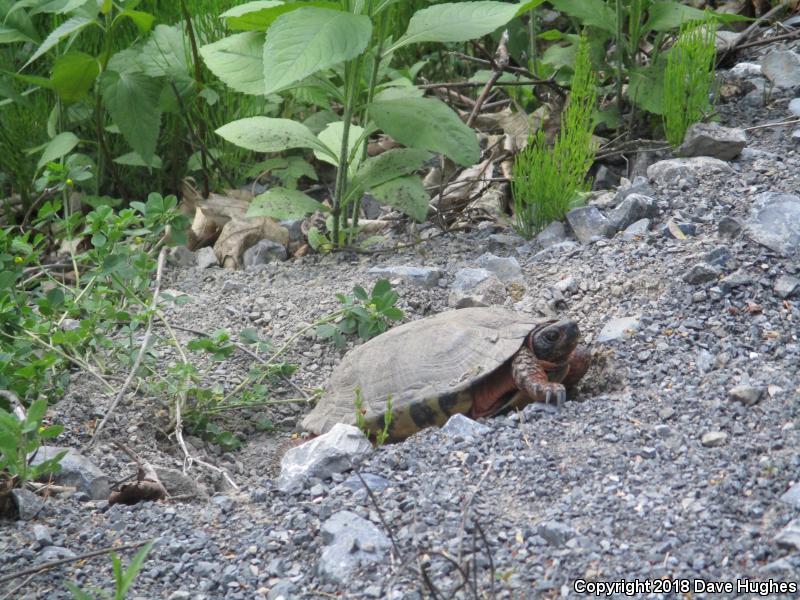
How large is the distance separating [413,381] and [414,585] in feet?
3.56

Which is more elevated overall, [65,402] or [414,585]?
[414,585]

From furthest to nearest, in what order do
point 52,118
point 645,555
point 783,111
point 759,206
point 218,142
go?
point 218,142 → point 52,118 → point 783,111 → point 759,206 → point 645,555

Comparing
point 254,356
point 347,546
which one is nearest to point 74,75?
point 254,356

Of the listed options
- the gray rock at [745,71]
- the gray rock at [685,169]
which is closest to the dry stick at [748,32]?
the gray rock at [745,71]

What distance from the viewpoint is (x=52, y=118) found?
4680 mm

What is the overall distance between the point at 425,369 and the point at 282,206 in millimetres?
1278

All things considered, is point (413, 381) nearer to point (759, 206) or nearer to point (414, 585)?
point (414, 585)

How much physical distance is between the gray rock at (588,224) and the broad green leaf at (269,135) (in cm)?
107

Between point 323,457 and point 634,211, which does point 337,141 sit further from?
point 323,457

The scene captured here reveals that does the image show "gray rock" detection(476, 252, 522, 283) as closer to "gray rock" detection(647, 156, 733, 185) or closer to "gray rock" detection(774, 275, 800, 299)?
"gray rock" detection(647, 156, 733, 185)

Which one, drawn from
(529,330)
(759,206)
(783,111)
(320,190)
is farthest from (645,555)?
(320,190)

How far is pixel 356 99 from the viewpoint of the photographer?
12.7 ft

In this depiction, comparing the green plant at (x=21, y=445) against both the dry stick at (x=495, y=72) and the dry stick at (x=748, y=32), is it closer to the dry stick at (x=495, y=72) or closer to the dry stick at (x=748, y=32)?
the dry stick at (x=495, y=72)

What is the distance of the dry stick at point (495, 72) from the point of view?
4.55 meters
